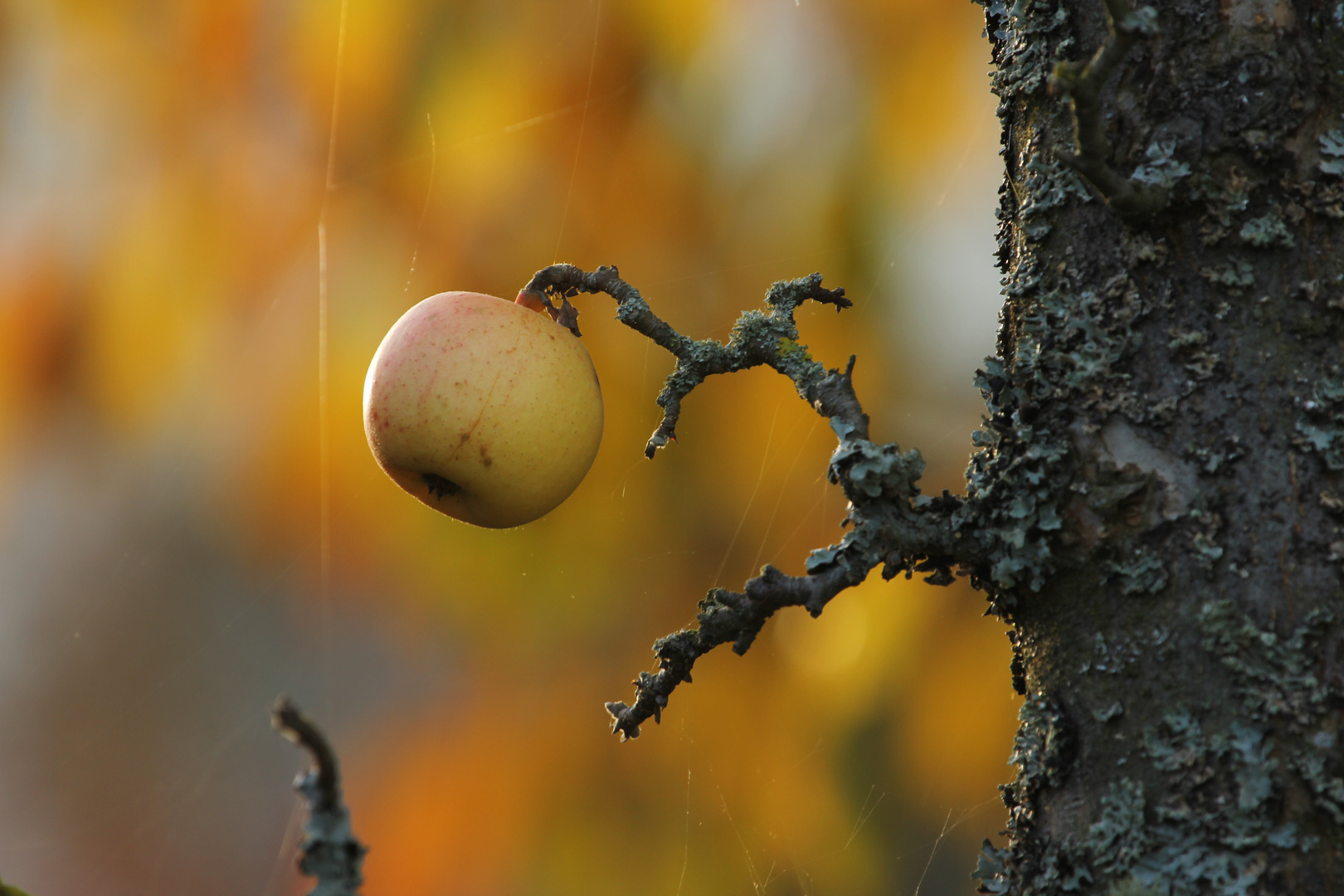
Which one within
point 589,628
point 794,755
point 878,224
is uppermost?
point 878,224

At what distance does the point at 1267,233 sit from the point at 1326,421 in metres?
0.10

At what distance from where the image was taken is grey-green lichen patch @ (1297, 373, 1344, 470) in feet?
1.45

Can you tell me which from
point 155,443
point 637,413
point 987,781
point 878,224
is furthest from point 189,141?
point 987,781

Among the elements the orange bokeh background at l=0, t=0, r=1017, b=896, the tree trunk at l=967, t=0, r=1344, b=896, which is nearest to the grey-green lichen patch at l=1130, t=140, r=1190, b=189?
the tree trunk at l=967, t=0, r=1344, b=896

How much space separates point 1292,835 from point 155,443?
239 centimetres

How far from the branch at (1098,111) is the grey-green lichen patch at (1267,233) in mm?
44

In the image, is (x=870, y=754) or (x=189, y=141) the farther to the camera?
(x=189, y=141)

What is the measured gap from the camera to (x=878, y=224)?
5.92ft

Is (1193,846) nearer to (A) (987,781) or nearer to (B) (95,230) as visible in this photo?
(A) (987,781)

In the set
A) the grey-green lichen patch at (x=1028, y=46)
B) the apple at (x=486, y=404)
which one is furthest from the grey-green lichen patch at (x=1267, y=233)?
the apple at (x=486, y=404)

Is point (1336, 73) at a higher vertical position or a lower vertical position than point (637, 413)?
lower

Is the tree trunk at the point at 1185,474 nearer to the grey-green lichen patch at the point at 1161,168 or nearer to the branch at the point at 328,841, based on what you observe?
the grey-green lichen patch at the point at 1161,168

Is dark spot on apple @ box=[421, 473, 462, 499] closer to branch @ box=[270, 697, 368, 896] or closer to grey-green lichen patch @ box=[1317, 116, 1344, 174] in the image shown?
branch @ box=[270, 697, 368, 896]

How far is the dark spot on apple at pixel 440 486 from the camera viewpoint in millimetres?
761
